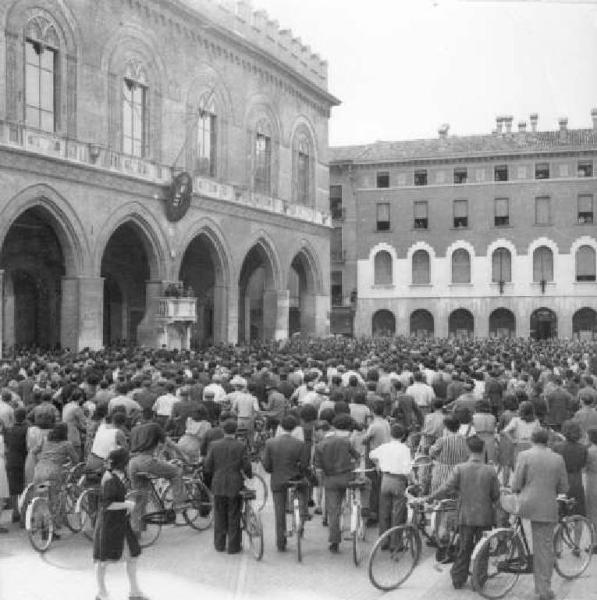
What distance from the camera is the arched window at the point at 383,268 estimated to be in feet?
164

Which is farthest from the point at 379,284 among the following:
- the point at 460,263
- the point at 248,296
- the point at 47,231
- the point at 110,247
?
the point at 47,231

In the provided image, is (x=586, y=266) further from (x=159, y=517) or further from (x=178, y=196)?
(x=159, y=517)

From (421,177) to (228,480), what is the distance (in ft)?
139

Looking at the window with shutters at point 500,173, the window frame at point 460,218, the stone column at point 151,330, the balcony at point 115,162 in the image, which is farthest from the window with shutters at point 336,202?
the stone column at point 151,330

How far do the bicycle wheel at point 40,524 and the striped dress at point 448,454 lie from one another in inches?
172

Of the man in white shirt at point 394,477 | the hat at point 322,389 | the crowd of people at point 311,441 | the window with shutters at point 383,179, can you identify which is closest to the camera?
the crowd of people at point 311,441

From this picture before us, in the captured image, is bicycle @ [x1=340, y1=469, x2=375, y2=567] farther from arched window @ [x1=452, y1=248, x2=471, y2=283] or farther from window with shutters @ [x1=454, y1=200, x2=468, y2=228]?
window with shutters @ [x1=454, y1=200, x2=468, y2=228]

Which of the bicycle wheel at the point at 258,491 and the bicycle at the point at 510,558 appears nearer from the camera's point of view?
the bicycle at the point at 510,558

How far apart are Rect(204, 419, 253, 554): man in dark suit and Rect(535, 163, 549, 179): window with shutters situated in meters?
41.9

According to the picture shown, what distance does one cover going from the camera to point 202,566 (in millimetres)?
8812

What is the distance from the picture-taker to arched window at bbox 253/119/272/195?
34.8 meters

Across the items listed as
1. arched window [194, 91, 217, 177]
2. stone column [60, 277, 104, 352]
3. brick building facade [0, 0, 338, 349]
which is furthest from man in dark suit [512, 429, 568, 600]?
arched window [194, 91, 217, 177]

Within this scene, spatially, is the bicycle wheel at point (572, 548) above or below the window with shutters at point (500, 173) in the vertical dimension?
below

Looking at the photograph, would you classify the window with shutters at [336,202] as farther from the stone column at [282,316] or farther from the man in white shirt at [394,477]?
the man in white shirt at [394,477]
